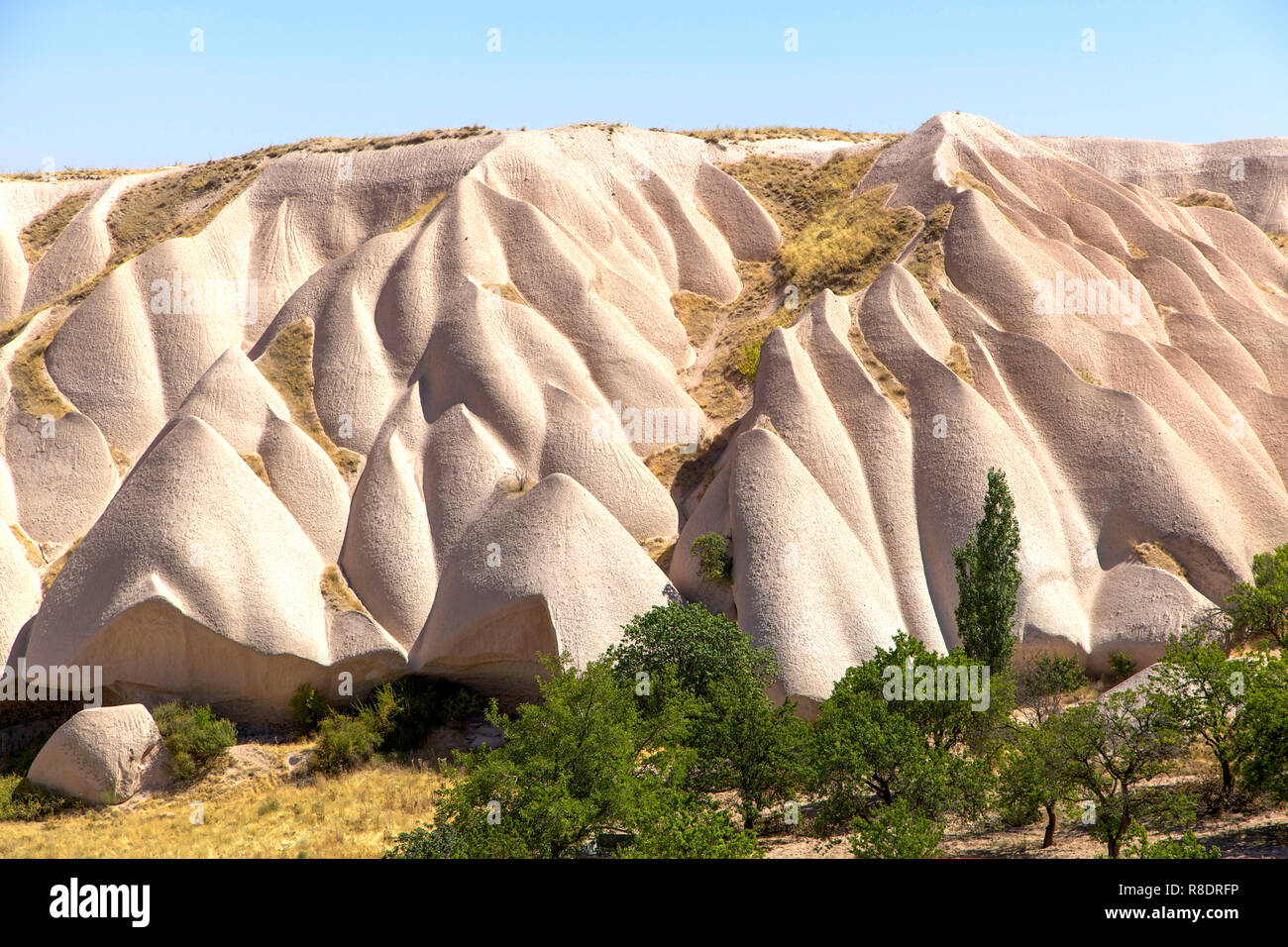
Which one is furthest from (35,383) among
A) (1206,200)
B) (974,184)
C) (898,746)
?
(1206,200)

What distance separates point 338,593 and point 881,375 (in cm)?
1600

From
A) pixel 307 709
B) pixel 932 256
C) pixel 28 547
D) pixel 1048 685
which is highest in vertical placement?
pixel 932 256

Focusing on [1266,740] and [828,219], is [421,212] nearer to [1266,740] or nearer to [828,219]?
[828,219]

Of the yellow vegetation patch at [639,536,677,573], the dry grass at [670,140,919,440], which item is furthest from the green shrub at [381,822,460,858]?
the dry grass at [670,140,919,440]

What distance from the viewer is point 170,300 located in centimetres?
3644

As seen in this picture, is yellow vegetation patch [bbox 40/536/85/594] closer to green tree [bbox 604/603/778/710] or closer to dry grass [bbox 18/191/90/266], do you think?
green tree [bbox 604/603/778/710]

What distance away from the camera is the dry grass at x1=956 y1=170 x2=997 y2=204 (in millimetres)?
37656

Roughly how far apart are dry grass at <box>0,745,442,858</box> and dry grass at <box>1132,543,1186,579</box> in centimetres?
1815

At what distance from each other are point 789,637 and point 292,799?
1162cm

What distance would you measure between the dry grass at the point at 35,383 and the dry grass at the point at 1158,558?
30.2 m

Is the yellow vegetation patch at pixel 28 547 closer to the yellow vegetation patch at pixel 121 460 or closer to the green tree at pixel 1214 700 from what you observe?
the yellow vegetation patch at pixel 121 460

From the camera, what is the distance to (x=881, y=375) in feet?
103

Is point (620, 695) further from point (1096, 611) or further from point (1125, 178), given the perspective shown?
point (1125, 178)
